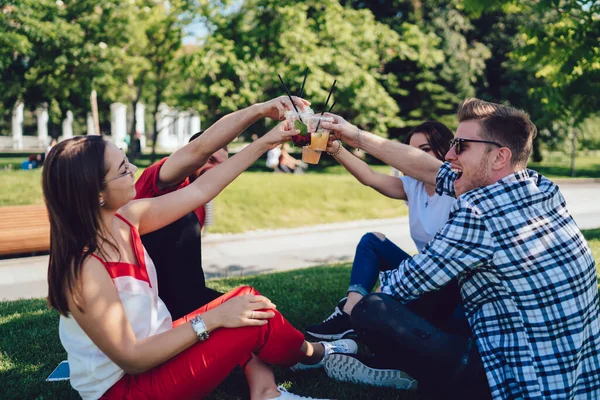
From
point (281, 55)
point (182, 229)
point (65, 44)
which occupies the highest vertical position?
point (281, 55)

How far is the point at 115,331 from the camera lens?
223cm

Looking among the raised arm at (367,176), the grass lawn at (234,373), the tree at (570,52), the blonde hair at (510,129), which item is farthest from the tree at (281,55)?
the blonde hair at (510,129)

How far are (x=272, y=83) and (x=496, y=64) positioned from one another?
15677 millimetres

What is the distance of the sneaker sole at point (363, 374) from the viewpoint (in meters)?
3.26

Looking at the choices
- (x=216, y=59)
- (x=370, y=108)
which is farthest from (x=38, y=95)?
(x=370, y=108)

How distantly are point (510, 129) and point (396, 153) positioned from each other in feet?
3.58

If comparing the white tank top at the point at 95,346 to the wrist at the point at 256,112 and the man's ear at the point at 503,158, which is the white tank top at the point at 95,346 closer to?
the wrist at the point at 256,112

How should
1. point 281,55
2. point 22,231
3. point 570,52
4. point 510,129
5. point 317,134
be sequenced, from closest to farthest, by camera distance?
point 510,129 → point 317,134 → point 570,52 → point 22,231 → point 281,55

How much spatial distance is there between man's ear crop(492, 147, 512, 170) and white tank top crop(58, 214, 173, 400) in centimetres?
187

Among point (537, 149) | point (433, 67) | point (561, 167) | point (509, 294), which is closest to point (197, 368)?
point (509, 294)

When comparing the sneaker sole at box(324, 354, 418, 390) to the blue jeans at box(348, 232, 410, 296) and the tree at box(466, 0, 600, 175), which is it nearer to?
the blue jeans at box(348, 232, 410, 296)

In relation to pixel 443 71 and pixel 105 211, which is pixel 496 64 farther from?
pixel 105 211

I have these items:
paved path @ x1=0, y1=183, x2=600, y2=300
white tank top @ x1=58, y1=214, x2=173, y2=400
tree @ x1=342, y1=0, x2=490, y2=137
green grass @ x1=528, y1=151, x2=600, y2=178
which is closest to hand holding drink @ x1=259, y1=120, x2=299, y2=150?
white tank top @ x1=58, y1=214, x2=173, y2=400

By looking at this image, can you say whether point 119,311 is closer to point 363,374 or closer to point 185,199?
point 185,199
